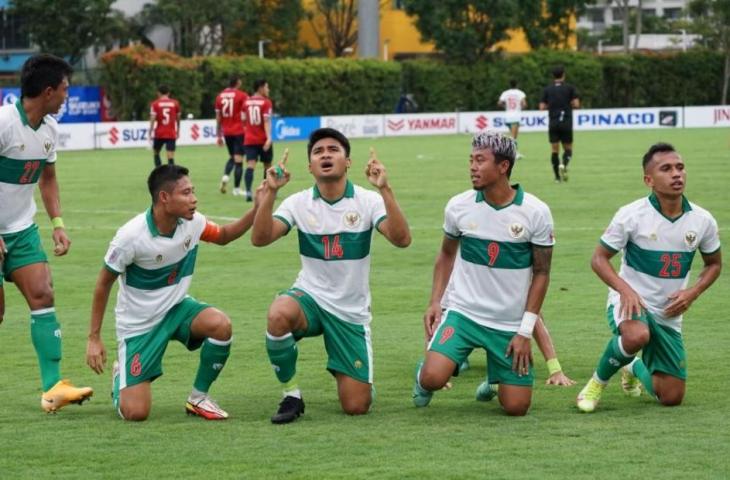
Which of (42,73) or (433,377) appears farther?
(42,73)

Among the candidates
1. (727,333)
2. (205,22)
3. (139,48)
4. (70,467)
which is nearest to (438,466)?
(70,467)

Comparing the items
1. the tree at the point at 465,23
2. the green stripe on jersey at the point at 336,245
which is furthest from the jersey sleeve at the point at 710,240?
the tree at the point at 465,23

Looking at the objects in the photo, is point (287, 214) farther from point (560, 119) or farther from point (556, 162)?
point (560, 119)

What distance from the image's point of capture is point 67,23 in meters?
62.8

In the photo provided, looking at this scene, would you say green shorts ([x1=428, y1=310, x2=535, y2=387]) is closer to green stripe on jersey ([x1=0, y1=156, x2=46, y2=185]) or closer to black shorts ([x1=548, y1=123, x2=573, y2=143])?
green stripe on jersey ([x1=0, y1=156, x2=46, y2=185])

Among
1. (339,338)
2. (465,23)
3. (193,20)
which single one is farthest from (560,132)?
(465,23)

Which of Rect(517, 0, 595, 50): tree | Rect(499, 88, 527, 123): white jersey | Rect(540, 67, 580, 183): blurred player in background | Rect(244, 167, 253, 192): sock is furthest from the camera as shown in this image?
Rect(517, 0, 595, 50): tree

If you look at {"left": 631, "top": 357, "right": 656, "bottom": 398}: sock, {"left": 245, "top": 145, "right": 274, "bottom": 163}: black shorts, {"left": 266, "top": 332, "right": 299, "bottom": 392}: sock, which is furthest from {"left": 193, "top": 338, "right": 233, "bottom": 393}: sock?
{"left": 245, "top": 145, "right": 274, "bottom": 163}: black shorts

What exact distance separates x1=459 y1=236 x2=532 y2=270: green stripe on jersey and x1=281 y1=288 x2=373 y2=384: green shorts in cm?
83

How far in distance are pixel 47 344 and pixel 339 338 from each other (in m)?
1.77

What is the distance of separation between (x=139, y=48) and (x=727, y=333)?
4592 cm

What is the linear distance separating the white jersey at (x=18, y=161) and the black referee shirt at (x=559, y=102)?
19722 millimetres

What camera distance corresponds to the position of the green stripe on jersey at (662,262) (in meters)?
8.48

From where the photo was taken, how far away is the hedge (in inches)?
2146
